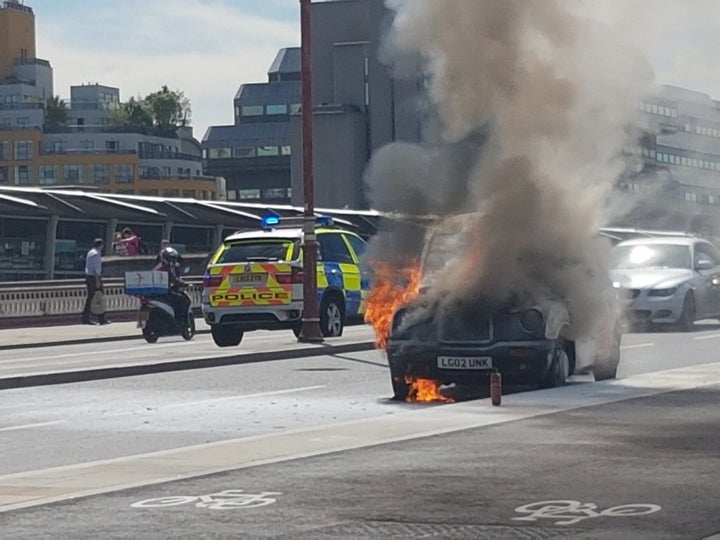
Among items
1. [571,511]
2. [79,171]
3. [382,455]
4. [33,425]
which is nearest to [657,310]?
[33,425]

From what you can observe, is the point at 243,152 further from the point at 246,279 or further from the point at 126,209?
the point at 246,279

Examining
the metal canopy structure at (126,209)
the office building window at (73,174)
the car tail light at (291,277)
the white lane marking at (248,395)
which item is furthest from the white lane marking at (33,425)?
the office building window at (73,174)

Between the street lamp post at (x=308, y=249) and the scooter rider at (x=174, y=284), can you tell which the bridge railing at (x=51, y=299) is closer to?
the scooter rider at (x=174, y=284)

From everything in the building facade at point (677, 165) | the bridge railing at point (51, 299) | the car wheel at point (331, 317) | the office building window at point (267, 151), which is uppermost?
the office building window at point (267, 151)

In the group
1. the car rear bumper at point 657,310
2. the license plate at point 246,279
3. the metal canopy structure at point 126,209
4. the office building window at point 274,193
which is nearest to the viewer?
the license plate at point 246,279

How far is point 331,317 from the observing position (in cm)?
2877

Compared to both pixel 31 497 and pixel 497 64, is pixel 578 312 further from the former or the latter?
pixel 31 497

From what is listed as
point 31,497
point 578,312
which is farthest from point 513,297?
point 31,497

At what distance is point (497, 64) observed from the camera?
20.0 meters

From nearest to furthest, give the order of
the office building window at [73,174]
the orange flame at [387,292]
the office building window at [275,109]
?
the orange flame at [387,292] → the office building window at [73,174] → the office building window at [275,109]

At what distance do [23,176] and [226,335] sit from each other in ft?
359

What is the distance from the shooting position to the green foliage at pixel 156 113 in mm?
151125

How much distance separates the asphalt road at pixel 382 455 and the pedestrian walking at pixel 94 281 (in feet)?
46.0

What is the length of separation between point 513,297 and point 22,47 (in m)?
134
